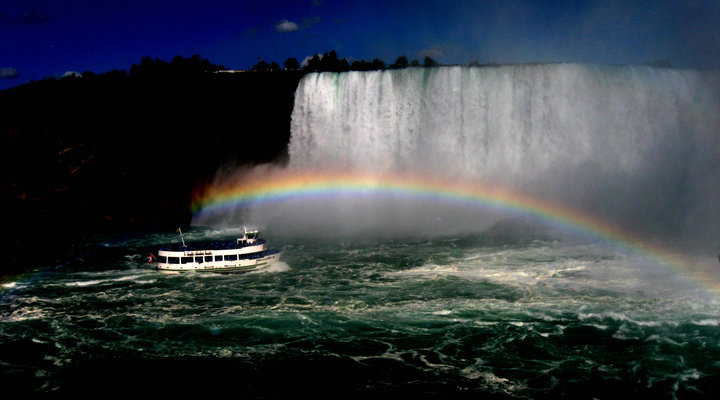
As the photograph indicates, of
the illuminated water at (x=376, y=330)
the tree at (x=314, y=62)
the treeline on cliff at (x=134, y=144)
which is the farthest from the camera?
the tree at (x=314, y=62)

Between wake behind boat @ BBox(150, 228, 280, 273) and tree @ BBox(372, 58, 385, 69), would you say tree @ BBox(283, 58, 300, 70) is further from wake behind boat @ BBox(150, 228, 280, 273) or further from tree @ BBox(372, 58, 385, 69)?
wake behind boat @ BBox(150, 228, 280, 273)

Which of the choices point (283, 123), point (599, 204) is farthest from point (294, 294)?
point (283, 123)

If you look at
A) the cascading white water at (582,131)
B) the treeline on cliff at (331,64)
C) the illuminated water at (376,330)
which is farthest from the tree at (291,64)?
the illuminated water at (376,330)

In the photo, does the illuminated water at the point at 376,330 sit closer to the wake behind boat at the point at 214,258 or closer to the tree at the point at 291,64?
the wake behind boat at the point at 214,258

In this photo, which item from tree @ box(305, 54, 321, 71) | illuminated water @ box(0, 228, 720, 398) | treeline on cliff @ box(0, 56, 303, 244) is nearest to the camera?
illuminated water @ box(0, 228, 720, 398)

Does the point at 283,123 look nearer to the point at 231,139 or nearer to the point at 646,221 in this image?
the point at 231,139

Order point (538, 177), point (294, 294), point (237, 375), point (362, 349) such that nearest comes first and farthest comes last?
1. point (237, 375)
2. point (362, 349)
3. point (294, 294)
4. point (538, 177)

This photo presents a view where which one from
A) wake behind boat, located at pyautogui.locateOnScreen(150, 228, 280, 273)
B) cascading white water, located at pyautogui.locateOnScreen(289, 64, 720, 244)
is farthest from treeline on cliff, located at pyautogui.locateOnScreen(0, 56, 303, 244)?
wake behind boat, located at pyautogui.locateOnScreen(150, 228, 280, 273)
